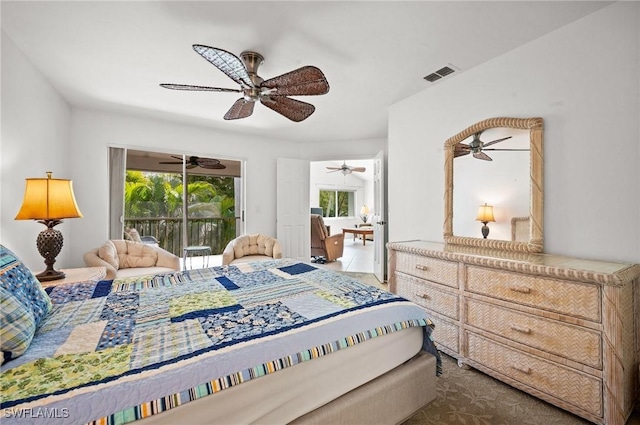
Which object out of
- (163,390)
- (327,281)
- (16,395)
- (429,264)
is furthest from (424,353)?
(16,395)

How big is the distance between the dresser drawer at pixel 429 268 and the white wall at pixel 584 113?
746 mm

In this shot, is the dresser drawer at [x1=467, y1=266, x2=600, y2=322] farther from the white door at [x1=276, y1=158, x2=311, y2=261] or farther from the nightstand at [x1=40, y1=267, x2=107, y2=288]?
the white door at [x1=276, y1=158, x2=311, y2=261]

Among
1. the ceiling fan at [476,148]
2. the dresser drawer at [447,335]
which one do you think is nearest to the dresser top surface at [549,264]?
the dresser drawer at [447,335]

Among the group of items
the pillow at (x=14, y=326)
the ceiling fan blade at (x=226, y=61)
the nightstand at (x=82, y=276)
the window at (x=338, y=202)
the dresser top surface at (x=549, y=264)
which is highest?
the ceiling fan blade at (x=226, y=61)

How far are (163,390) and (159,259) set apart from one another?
307 centimetres

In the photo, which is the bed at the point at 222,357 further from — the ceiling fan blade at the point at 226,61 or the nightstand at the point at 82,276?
the ceiling fan blade at the point at 226,61

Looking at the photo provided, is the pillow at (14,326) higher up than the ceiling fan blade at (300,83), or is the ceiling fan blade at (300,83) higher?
the ceiling fan blade at (300,83)

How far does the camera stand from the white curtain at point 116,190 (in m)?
3.88

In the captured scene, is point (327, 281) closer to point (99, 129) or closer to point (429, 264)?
point (429, 264)

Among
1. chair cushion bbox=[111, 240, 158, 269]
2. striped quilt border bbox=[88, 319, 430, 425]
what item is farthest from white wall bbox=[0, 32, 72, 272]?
striped quilt border bbox=[88, 319, 430, 425]

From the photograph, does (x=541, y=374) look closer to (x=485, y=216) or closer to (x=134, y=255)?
(x=485, y=216)

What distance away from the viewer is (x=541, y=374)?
5.60 feet

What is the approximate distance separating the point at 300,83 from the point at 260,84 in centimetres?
38

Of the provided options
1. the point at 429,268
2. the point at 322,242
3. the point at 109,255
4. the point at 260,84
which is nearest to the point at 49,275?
the point at 109,255
